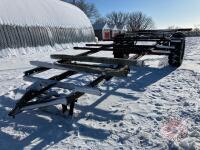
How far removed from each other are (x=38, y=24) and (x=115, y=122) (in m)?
16.2

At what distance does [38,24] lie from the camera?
1920cm

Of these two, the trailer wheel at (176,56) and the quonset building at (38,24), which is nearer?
the trailer wheel at (176,56)

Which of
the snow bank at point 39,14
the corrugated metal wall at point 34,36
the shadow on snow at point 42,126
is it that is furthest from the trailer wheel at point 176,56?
the snow bank at point 39,14

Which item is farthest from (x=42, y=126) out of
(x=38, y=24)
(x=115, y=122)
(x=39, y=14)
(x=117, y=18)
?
(x=117, y=18)

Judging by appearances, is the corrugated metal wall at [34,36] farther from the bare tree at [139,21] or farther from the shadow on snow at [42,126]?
the bare tree at [139,21]

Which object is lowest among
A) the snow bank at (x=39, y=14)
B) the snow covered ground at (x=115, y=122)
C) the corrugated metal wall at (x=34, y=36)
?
the snow covered ground at (x=115, y=122)

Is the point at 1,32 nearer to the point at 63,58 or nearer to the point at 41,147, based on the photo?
the point at 63,58

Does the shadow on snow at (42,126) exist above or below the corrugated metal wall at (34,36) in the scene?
below

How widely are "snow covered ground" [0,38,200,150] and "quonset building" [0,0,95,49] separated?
1053cm

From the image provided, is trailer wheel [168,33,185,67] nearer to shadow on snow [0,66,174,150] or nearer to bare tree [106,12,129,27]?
shadow on snow [0,66,174,150]

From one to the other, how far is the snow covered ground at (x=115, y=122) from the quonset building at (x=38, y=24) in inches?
415

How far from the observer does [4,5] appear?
1716 cm

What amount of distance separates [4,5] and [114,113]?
14777 millimetres

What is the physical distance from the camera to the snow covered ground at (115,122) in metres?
3.59
